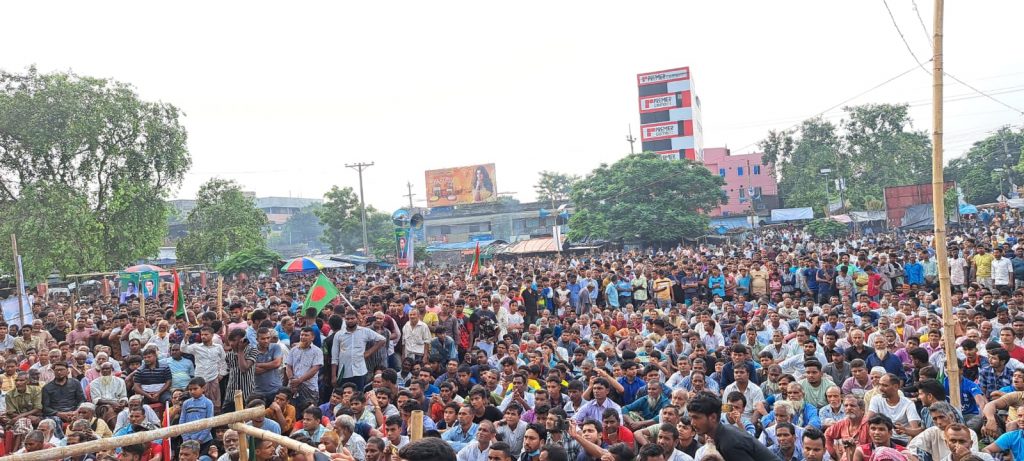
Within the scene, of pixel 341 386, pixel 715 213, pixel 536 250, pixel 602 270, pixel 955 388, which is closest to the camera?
pixel 955 388

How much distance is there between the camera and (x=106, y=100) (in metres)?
28.0

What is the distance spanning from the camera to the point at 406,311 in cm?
1310

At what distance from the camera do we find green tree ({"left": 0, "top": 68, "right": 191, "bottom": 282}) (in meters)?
26.7

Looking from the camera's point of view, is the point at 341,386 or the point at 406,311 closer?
the point at 341,386

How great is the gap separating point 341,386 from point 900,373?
6647mm

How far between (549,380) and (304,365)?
2974 millimetres

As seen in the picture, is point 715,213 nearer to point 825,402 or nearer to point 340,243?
point 340,243

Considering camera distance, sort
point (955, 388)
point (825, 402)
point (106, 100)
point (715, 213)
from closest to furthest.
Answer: point (955, 388) < point (825, 402) < point (106, 100) < point (715, 213)

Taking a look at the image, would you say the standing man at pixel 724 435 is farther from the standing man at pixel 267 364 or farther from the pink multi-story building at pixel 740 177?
the pink multi-story building at pixel 740 177

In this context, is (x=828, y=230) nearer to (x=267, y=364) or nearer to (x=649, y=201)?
(x=649, y=201)

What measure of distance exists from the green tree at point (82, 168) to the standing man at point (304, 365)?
804 inches

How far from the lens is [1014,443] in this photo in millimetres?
6262

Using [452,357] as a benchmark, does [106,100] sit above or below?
above

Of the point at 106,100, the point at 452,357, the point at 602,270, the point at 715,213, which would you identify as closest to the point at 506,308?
the point at 452,357
